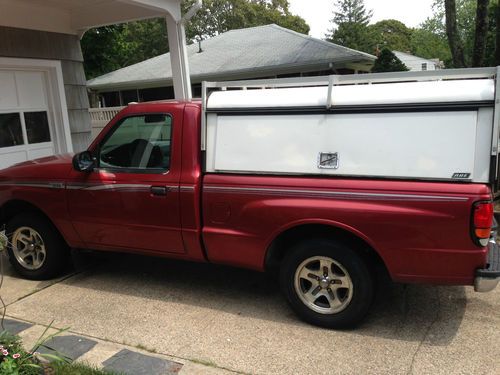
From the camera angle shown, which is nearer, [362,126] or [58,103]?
[362,126]

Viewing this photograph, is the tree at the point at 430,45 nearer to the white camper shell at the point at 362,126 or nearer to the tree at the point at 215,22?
the tree at the point at 215,22

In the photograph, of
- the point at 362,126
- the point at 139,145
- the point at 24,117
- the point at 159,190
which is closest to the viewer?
the point at 362,126

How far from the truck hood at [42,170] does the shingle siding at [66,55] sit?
3272mm

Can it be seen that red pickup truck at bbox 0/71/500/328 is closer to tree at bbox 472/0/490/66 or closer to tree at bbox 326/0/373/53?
tree at bbox 472/0/490/66

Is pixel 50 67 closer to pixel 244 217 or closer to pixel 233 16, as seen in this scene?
pixel 244 217

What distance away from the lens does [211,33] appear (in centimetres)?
4578

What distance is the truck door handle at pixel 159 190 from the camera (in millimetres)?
4160

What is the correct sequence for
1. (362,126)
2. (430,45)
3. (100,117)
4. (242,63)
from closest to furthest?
1. (362,126)
2. (242,63)
3. (100,117)
4. (430,45)

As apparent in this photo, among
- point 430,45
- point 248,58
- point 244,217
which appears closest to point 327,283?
point 244,217

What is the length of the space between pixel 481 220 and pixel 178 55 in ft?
19.7

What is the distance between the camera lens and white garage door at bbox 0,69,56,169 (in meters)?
7.60

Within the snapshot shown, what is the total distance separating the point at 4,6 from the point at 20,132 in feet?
6.40

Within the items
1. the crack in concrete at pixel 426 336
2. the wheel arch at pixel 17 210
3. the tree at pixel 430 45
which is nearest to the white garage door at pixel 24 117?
the wheel arch at pixel 17 210

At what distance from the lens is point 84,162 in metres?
4.53
